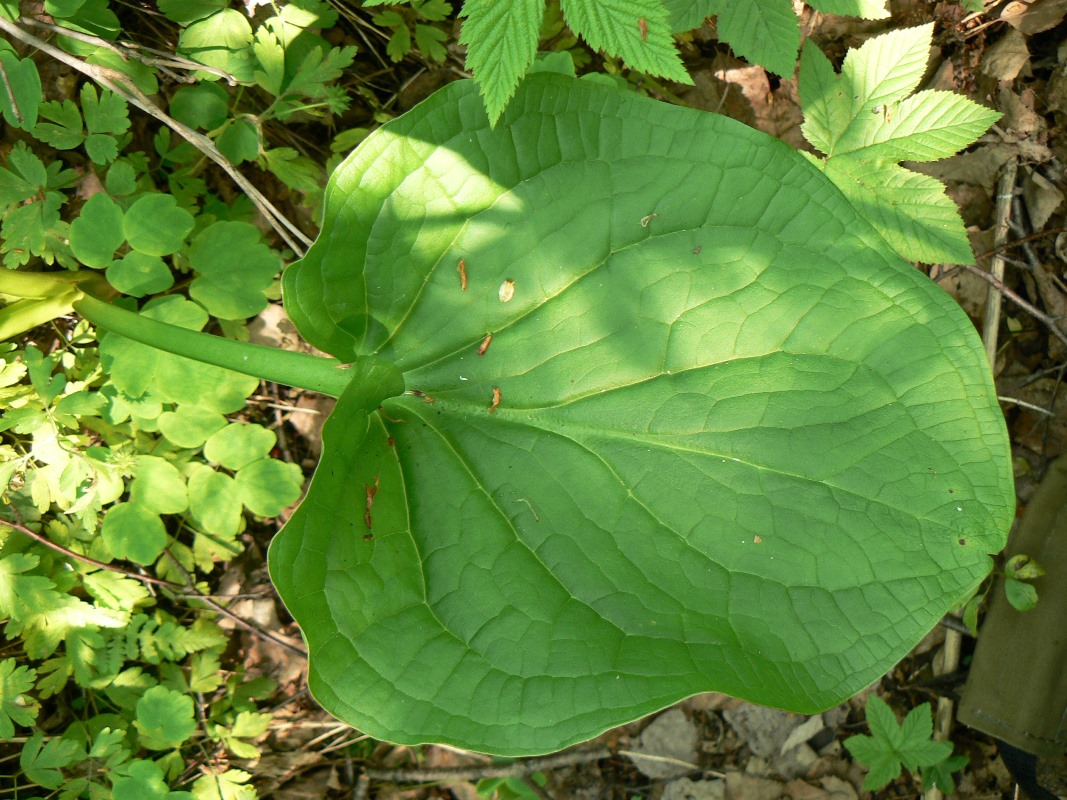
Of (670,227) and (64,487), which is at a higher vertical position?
(670,227)

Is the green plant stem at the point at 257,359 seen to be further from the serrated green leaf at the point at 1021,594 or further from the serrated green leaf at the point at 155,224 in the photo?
the serrated green leaf at the point at 1021,594

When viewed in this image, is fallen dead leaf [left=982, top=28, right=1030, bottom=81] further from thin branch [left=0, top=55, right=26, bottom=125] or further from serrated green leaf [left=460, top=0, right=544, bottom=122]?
thin branch [left=0, top=55, right=26, bottom=125]

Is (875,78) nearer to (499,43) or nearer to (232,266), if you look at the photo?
(499,43)

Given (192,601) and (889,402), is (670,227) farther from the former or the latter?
(192,601)

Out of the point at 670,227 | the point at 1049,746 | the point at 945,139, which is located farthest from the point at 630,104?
the point at 1049,746

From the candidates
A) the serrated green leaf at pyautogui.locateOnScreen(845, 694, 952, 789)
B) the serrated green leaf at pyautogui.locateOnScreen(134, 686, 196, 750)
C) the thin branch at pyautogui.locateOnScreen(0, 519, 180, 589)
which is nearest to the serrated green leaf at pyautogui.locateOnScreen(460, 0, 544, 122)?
the thin branch at pyautogui.locateOnScreen(0, 519, 180, 589)

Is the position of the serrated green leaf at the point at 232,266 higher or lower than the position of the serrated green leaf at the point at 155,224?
lower

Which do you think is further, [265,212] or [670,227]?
[265,212]

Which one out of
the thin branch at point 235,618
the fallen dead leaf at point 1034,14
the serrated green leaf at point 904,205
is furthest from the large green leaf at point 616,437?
the fallen dead leaf at point 1034,14
